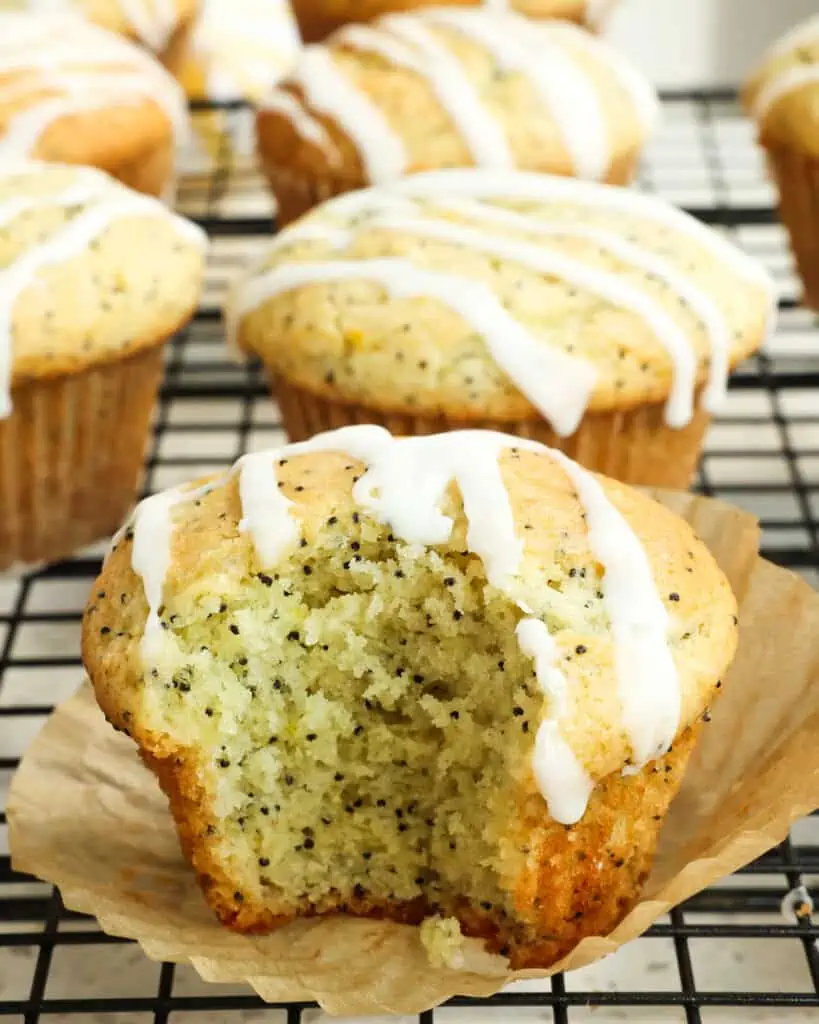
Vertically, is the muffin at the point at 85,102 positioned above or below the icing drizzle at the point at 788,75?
below

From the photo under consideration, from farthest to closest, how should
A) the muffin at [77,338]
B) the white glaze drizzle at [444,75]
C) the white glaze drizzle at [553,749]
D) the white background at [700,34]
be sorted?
the white background at [700,34] → the white glaze drizzle at [444,75] → the muffin at [77,338] → the white glaze drizzle at [553,749]

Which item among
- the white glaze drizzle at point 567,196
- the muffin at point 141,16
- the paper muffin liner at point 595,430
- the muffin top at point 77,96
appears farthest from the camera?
the muffin at point 141,16

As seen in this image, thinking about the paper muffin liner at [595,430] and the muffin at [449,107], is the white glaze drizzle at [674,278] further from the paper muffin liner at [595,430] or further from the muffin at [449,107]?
the muffin at [449,107]

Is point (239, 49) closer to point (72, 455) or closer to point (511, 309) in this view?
point (72, 455)

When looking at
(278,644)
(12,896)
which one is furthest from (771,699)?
(12,896)

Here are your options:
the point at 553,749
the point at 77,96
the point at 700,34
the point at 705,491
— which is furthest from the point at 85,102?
the point at 700,34

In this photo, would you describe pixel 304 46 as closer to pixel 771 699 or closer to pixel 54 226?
pixel 54 226

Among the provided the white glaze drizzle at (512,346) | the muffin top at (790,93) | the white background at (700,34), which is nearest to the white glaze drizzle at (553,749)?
the white glaze drizzle at (512,346)
